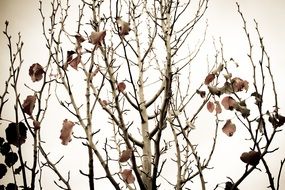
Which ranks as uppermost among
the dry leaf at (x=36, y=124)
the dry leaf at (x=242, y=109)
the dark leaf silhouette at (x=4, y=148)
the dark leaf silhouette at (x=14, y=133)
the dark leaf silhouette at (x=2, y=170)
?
the dry leaf at (x=242, y=109)

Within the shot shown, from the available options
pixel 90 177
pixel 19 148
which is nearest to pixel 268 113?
pixel 90 177

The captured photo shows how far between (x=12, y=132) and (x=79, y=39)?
926 mm

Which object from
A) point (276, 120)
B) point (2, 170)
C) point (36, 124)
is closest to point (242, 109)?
point (276, 120)

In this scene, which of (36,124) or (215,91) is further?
(215,91)

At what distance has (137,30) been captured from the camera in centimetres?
576

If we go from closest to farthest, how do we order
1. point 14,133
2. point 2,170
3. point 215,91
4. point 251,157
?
point 14,133
point 2,170
point 251,157
point 215,91

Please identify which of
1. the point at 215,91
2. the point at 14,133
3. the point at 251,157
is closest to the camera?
the point at 14,133

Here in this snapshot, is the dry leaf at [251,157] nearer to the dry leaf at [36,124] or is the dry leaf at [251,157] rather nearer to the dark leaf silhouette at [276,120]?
the dark leaf silhouette at [276,120]

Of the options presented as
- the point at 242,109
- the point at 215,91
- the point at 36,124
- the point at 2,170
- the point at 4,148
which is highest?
the point at 215,91

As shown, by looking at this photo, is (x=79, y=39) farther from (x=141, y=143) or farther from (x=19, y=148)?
(x=141, y=143)

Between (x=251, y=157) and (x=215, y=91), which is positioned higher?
(x=215, y=91)

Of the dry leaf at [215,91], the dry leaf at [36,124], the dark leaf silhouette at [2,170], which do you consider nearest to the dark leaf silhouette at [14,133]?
the dry leaf at [36,124]

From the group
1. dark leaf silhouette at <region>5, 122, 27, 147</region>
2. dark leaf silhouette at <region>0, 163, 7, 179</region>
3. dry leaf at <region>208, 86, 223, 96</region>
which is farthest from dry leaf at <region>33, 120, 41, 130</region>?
dry leaf at <region>208, 86, 223, 96</region>

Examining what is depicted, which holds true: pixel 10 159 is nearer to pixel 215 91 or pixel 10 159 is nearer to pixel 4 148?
pixel 4 148
